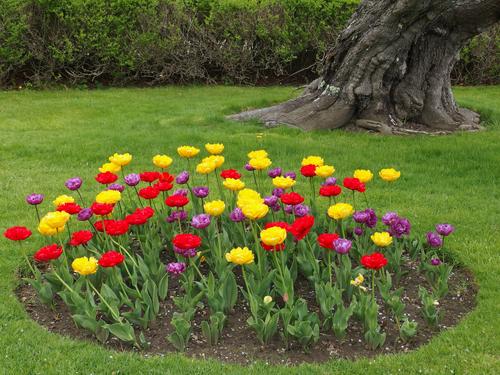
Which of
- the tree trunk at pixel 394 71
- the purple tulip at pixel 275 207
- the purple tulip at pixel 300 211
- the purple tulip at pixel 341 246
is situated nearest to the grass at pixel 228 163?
the tree trunk at pixel 394 71

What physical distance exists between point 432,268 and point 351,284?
1.97ft

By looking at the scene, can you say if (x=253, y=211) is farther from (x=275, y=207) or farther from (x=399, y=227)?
(x=399, y=227)

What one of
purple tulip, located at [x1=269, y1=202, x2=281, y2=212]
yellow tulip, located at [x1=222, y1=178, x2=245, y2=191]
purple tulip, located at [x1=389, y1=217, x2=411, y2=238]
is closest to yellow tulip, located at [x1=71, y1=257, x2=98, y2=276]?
yellow tulip, located at [x1=222, y1=178, x2=245, y2=191]

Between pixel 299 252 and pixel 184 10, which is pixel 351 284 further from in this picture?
pixel 184 10

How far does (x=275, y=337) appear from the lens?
3701mm

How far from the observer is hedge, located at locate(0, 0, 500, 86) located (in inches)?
458

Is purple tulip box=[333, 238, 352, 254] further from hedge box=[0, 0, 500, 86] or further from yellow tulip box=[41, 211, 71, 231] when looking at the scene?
hedge box=[0, 0, 500, 86]

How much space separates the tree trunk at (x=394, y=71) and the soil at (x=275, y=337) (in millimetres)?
4133

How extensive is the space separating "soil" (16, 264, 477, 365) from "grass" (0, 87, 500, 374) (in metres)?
0.10

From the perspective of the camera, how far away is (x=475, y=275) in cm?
440

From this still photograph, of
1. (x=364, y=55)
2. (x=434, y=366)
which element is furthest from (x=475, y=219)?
(x=364, y=55)

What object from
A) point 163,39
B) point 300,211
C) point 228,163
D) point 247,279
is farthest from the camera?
point 163,39

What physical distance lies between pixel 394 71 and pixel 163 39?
212 inches

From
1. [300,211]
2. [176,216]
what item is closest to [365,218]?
[300,211]
